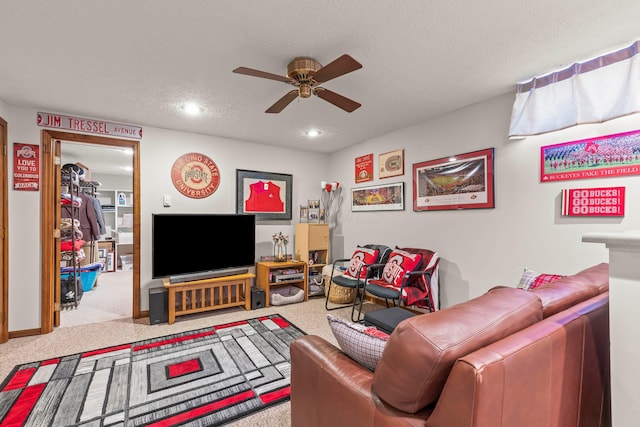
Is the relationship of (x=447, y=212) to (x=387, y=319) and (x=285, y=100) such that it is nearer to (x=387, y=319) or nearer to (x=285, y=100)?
(x=387, y=319)

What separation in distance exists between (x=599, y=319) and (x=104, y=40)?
9.81 ft

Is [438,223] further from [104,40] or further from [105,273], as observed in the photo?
[105,273]

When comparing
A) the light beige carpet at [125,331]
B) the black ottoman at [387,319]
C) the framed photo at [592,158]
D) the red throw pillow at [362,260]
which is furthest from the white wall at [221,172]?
the framed photo at [592,158]

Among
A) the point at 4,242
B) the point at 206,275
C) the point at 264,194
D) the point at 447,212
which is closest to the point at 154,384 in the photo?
the point at 206,275

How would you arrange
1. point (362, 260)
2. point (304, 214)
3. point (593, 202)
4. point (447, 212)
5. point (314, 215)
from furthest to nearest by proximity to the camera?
point (314, 215)
point (304, 214)
point (362, 260)
point (447, 212)
point (593, 202)

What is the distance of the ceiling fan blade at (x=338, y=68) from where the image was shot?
5.70 feet

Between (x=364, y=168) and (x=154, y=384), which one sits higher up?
(x=364, y=168)

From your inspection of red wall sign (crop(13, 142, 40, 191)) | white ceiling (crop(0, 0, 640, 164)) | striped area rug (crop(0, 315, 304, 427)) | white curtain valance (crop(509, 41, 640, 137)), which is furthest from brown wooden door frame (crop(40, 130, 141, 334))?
white curtain valance (crop(509, 41, 640, 137))

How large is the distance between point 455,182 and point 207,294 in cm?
330

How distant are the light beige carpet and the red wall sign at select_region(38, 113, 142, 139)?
217 cm

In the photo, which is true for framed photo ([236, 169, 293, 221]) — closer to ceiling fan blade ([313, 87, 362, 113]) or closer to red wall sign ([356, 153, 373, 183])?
red wall sign ([356, 153, 373, 183])

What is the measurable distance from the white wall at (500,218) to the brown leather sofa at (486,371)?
1.33 meters

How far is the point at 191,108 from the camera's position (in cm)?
301

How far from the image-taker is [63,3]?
1.56 metres
